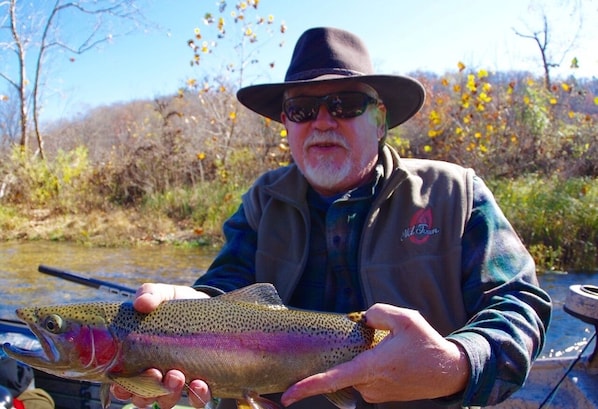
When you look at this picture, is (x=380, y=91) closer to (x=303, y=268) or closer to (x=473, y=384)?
(x=303, y=268)

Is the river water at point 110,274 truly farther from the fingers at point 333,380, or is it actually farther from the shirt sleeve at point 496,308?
the fingers at point 333,380

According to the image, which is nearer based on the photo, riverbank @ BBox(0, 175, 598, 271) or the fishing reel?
the fishing reel

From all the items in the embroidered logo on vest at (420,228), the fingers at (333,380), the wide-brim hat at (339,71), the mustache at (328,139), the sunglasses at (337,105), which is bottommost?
the fingers at (333,380)

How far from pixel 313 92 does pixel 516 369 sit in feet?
5.67

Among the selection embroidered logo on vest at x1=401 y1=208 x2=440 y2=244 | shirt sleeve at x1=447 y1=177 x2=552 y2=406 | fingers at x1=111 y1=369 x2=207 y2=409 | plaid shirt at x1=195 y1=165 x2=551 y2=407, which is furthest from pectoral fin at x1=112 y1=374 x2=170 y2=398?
embroidered logo on vest at x1=401 y1=208 x2=440 y2=244

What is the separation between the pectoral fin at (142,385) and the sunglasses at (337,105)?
157 cm

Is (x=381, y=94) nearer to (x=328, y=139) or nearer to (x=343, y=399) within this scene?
(x=328, y=139)

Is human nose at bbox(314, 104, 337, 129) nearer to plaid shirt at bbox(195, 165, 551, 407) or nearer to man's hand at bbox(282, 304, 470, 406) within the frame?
plaid shirt at bbox(195, 165, 551, 407)

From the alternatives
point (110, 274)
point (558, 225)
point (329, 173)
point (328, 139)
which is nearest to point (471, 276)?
point (329, 173)

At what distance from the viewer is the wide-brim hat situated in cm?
304

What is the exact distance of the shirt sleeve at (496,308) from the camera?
2.15 metres

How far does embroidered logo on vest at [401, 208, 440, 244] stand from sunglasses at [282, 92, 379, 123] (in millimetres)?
659

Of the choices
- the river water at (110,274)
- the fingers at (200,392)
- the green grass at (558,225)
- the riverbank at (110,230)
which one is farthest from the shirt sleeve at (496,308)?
the riverbank at (110,230)

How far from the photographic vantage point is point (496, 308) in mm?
2359
